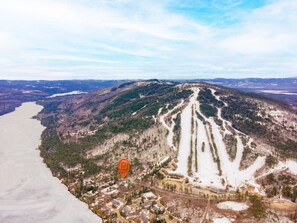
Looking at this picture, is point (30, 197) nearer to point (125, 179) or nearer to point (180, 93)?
point (125, 179)

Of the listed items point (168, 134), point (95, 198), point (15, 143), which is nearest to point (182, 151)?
point (168, 134)

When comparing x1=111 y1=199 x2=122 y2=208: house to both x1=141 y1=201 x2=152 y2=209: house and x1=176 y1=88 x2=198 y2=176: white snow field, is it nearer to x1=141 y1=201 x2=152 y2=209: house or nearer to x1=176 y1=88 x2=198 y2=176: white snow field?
x1=141 y1=201 x2=152 y2=209: house

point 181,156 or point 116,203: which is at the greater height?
point 181,156

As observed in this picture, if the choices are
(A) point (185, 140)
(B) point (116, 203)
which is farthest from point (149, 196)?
(A) point (185, 140)

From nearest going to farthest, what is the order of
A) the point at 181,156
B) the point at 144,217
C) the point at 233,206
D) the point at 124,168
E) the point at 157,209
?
the point at 144,217 < the point at 233,206 < the point at 157,209 < the point at 124,168 < the point at 181,156

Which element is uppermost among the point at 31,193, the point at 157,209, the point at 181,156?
the point at 181,156

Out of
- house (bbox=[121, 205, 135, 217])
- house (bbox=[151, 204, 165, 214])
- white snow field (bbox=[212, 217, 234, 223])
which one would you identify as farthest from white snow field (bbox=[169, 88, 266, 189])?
house (bbox=[121, 205, 135, 217])

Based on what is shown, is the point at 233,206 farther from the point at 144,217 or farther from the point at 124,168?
the point at 124,168
